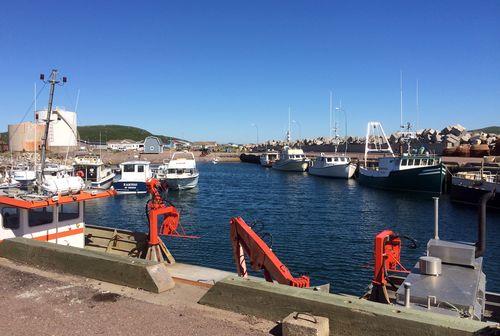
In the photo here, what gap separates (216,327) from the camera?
20.7ft

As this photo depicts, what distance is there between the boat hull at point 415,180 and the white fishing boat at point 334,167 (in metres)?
16.0

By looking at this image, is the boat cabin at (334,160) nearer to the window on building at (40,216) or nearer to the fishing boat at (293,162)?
the fishing boat at (293,162)

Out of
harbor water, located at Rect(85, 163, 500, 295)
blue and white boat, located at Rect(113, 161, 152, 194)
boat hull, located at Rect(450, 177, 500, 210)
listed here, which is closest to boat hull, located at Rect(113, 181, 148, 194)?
blue and white boat, located at Rect(113, 161, 152, 194)

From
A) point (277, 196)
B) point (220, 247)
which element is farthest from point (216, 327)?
point (277, 196)

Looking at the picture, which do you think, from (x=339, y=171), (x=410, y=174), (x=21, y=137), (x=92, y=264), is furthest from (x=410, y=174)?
(x=21, y=137)

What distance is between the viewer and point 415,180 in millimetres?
51125

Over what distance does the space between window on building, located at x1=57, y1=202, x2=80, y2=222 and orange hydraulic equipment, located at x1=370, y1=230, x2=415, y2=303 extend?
8755 mm

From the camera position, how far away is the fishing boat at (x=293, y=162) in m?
95.6

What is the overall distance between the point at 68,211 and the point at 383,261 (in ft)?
29.7

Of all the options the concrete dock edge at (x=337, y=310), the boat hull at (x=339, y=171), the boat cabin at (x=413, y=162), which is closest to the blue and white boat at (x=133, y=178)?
the boat cabin at (x=413, y=162)

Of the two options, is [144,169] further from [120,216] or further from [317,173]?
[317,173]

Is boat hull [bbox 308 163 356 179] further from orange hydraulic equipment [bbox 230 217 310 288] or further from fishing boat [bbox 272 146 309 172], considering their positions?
orange hydraulic equipment [bbox 230 217 310 288]

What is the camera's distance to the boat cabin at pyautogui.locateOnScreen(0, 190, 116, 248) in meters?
11.2

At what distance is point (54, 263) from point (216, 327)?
4702mm
